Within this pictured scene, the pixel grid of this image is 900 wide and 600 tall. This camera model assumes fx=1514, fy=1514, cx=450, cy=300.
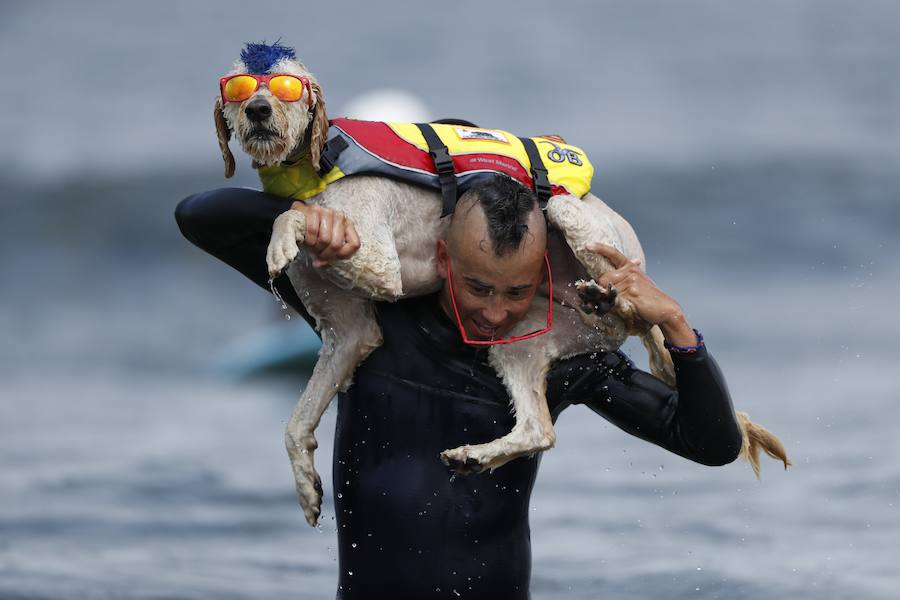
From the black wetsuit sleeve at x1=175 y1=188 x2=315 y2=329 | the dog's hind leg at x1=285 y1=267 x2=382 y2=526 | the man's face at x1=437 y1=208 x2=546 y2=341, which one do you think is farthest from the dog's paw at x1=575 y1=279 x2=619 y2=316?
the black wetsuit sleeve at x1=175 y1=188 x2=315 y2=329

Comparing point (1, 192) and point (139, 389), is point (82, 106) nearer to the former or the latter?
point (1, 192)

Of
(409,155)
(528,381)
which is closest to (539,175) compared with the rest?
(409,155)

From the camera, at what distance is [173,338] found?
1586 cm

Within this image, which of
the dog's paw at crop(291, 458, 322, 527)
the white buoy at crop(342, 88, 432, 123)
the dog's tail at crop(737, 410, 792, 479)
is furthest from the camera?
the white buoy at crop(342, 88, 432, 123)

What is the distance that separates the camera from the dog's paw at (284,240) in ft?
10.6

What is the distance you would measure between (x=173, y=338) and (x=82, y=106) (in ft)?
25.2

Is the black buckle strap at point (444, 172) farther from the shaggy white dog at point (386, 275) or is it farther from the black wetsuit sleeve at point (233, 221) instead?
the black wetsuit sleeve at point (233, 221)

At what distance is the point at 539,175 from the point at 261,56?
2.50 ft

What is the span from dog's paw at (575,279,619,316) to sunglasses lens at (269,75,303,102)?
2.51ft

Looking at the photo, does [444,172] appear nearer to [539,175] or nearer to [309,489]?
[539,175]

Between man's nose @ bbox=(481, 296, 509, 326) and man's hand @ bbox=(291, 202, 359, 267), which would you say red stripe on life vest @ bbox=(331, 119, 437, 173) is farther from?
man's nose @ bbox=(481, 296, 509, 326)

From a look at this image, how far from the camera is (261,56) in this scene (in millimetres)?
3377

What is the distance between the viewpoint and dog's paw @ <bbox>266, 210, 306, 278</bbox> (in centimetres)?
322

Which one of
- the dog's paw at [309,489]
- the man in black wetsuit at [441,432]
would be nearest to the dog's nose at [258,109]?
the man in black wetsuit at [441,432]
